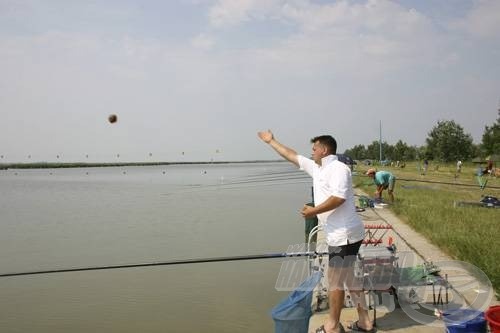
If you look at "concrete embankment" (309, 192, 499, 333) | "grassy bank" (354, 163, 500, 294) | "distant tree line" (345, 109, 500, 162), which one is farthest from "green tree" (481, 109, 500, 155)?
"concrete embankment" (309, 192, 499, 333)

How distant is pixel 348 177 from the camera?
430 cm

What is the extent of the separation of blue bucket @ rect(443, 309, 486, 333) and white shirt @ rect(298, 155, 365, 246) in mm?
1182

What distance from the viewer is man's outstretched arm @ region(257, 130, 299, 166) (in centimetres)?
500

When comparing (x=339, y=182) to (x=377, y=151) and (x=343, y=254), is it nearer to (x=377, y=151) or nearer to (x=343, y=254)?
(x=343, y=254)

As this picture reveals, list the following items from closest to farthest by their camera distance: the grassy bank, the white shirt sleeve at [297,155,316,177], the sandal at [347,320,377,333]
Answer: the sandal at [347,320,377,333] → the white shirt sleeve at [297,155,316,177] → the grassy bank

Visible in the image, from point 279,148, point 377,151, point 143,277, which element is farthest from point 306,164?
point 377,151

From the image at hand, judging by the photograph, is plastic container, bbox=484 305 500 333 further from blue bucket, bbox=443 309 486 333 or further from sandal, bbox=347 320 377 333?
sandal, bbox=347 320 377 333

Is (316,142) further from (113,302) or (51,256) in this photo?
(51,256)

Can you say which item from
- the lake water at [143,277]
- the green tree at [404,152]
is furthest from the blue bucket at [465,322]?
the green tree at [404,152]

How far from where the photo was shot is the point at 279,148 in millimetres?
5105

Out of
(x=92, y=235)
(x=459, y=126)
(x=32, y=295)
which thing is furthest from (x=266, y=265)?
(x=459, y=126)

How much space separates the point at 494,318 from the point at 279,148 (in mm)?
2757

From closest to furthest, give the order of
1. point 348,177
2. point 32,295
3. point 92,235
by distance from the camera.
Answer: point 348,177
point 32,295
point 92,235

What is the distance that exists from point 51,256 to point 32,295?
145 inches
